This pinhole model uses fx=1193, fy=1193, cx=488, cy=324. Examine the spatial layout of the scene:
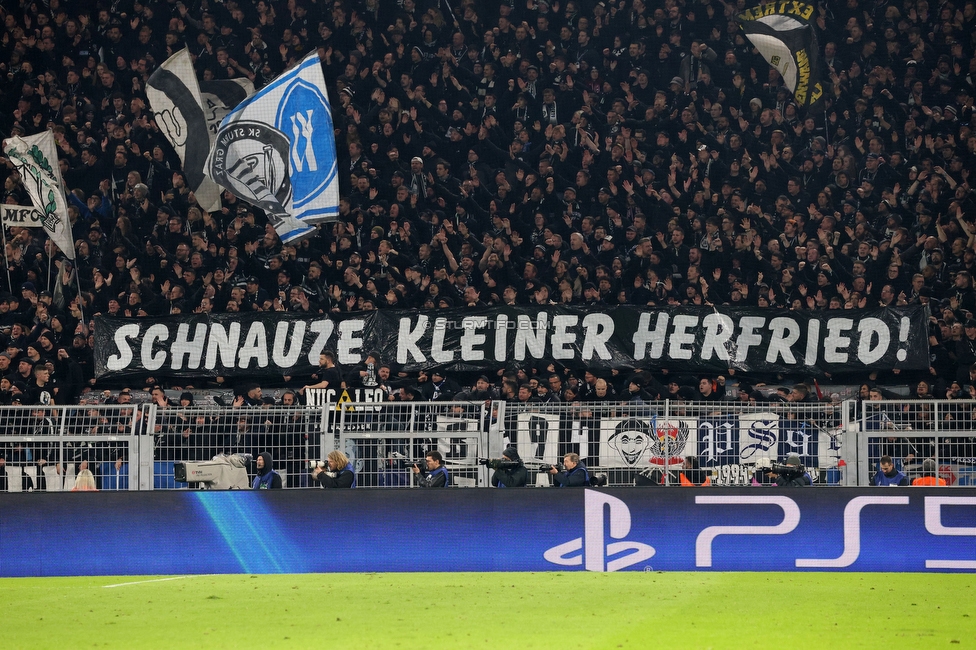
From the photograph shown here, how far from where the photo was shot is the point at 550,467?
43.6 feet

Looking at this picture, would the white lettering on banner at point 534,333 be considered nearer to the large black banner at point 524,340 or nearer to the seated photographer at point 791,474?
the large black banner at point 524,340

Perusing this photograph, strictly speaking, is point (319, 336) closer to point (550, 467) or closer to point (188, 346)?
point (188, 346)

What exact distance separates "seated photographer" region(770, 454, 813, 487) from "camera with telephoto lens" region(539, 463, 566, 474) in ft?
7.41

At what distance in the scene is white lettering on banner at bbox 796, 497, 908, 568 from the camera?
1199 centimetres

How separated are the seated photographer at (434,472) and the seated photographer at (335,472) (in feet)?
2.47

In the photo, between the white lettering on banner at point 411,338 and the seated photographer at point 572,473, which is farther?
the white lettering on banner at point 411,338

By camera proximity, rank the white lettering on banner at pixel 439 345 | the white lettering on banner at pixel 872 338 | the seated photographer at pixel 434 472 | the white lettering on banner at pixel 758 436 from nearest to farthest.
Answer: the white lettering on banner at pixel 758 436
the seated photographer at pixel 434 472
the white lettering on banner at pixel 872 338
the white lettering on banner at pixel 439 345

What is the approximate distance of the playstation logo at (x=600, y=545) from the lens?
12258 millimetres

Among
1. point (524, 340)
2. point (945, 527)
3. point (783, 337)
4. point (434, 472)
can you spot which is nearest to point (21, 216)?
point (524, 340)

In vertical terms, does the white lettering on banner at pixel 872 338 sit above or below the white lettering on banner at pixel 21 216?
below

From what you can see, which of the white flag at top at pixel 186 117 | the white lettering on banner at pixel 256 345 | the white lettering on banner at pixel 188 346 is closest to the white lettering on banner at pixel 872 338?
the white lettering on banner at pixel 256 345

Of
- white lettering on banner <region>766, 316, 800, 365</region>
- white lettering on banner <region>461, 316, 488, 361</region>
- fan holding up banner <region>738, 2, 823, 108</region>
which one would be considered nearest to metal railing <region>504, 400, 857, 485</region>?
white lettering on banner <region>766, 316, 800, 365</region>

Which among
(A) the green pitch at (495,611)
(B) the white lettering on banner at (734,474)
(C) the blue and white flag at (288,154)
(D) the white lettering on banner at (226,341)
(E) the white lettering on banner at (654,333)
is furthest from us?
(C) the blue and white flag at (288,154)

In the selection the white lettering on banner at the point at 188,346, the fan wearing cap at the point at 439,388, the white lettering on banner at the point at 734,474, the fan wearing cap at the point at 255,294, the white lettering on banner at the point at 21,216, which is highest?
the white lettering on banner at the point at 21,216
